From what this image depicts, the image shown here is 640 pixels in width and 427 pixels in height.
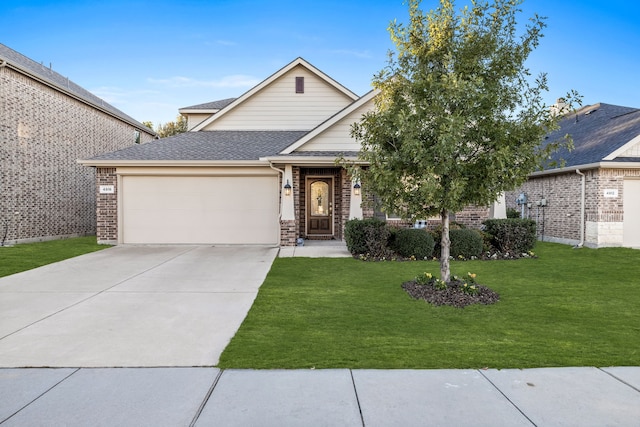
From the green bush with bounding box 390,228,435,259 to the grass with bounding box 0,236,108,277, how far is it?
31.4ft

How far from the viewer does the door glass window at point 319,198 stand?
571 inches

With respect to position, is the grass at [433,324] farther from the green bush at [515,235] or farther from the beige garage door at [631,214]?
the beige garage door at [631,214]

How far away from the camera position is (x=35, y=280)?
→ 7.94m

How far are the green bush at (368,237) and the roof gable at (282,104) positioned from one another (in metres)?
6.69

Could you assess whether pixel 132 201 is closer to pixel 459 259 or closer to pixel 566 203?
pixel 459 259

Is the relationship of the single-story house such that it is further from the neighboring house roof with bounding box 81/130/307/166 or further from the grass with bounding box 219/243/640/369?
the grass with bounding box 219/243/640/369

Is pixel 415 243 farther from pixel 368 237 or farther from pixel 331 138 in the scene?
pixel 331 138

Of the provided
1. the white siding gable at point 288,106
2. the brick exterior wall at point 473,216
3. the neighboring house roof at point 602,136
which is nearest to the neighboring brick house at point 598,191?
the neighboring house roof at point 602,136

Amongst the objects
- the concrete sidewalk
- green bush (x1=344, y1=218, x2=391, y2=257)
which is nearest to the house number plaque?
green bush (x1=344, y1=218, x2=391, y2=257)

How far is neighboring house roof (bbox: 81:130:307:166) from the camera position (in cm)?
1327

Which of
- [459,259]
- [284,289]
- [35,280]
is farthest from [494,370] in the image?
[35,280]

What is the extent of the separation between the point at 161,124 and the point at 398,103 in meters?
46.1

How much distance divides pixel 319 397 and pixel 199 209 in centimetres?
1138

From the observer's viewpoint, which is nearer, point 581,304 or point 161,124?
point 581,304
